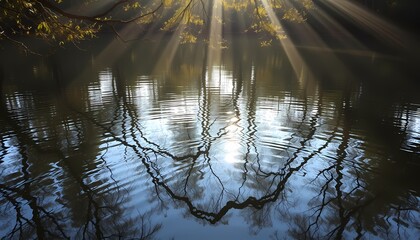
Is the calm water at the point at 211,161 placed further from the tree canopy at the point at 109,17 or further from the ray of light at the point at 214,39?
the ray of light at the point at 214,39

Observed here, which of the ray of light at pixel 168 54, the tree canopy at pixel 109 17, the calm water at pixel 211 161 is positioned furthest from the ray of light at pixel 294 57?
the ray of light at pixel 168 54

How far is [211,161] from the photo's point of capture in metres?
7.81

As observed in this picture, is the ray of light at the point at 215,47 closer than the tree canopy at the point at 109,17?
No

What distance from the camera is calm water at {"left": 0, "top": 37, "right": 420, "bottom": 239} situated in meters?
5.44

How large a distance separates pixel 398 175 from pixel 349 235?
2810 mm

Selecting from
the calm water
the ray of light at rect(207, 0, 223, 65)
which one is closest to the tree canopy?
the ray of light at rect(207, 0, 223, 65)

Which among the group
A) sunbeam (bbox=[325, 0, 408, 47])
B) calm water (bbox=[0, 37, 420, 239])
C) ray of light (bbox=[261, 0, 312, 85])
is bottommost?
calm water (bbox=[0, 37, 420, 239])

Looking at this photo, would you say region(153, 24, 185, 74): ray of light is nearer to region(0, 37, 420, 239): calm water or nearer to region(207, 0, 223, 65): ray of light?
region(207, 0, 223, 65): ray of light

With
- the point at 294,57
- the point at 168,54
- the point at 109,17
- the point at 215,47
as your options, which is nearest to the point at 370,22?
the point at 294,57

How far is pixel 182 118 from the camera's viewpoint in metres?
11.4

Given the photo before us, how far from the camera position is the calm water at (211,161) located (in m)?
5.44

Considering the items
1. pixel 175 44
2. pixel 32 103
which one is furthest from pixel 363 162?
pixel 175 44

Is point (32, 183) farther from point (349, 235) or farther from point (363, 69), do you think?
point (363, 69)

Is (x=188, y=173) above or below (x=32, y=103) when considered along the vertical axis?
below
